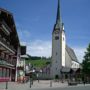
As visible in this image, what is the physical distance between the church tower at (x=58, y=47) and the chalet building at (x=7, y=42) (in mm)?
50995

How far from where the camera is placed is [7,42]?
181ft

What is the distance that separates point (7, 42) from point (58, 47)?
63.0 meters

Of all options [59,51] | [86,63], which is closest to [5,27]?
[86,63]

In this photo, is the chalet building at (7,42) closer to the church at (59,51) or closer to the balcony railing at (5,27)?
the balcony railing at (5,27)

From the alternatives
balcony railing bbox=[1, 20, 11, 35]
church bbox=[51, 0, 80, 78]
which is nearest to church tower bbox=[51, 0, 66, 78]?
church bbox=[51, 0, 80, 78]

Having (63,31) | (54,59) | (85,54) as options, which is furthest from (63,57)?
(85,54)

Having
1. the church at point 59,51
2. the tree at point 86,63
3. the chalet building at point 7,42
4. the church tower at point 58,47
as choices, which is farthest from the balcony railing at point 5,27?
the church tower at point 58,47

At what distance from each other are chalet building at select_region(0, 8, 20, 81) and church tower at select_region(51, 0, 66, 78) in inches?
2008

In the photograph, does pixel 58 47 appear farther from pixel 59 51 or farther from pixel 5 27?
pixel 5 27

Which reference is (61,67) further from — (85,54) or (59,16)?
(85,54)

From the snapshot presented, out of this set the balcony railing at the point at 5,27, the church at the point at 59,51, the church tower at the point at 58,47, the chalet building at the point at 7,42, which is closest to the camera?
the balcony railing at the point at 5,27

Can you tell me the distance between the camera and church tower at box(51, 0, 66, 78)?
115181 millimetres

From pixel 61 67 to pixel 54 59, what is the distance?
4.71 meters

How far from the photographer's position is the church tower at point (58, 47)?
115181mm
